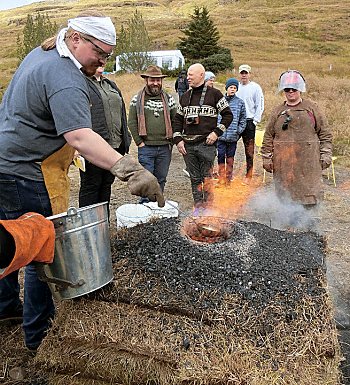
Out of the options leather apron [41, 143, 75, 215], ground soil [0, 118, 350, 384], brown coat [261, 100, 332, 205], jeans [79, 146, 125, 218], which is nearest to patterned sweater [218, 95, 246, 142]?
ground soil [0, 118, 350, 384]

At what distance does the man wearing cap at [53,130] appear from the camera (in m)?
2.34

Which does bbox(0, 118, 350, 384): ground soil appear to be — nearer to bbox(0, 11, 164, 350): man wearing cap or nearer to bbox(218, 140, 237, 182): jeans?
bbox(218, 140, 237, 182): jeans

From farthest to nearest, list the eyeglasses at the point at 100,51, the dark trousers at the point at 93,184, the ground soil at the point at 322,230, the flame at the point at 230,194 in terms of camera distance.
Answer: the flame at the point at 230,194 → the dark trousers at the point at 93,184 → the ground soil at the point at 322,230 → the eyeglasses at the point at 100,51

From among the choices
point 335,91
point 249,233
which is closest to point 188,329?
point 249,233

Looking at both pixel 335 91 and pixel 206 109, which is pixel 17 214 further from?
pixel 335 91

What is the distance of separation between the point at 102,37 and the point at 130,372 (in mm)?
2046

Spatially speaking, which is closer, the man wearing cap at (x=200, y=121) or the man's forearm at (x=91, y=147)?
the man's forearm at (x=91, y=147)

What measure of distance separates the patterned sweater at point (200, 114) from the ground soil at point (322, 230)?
3.87 feet

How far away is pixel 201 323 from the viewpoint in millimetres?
2574

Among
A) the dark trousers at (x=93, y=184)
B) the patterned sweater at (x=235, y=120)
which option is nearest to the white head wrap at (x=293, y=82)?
the dark trousers at (x=93, y=184)

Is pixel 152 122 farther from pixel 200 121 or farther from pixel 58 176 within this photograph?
pixel 58 176

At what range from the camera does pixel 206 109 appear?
5.53 metres

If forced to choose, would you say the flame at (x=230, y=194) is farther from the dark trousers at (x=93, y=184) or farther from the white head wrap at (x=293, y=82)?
the white head wrap at (x=293, y=82)

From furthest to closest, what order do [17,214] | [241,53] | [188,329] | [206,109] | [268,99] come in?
[241,53] < [268,99] < [206,109] < [17,214] < [188,329]
